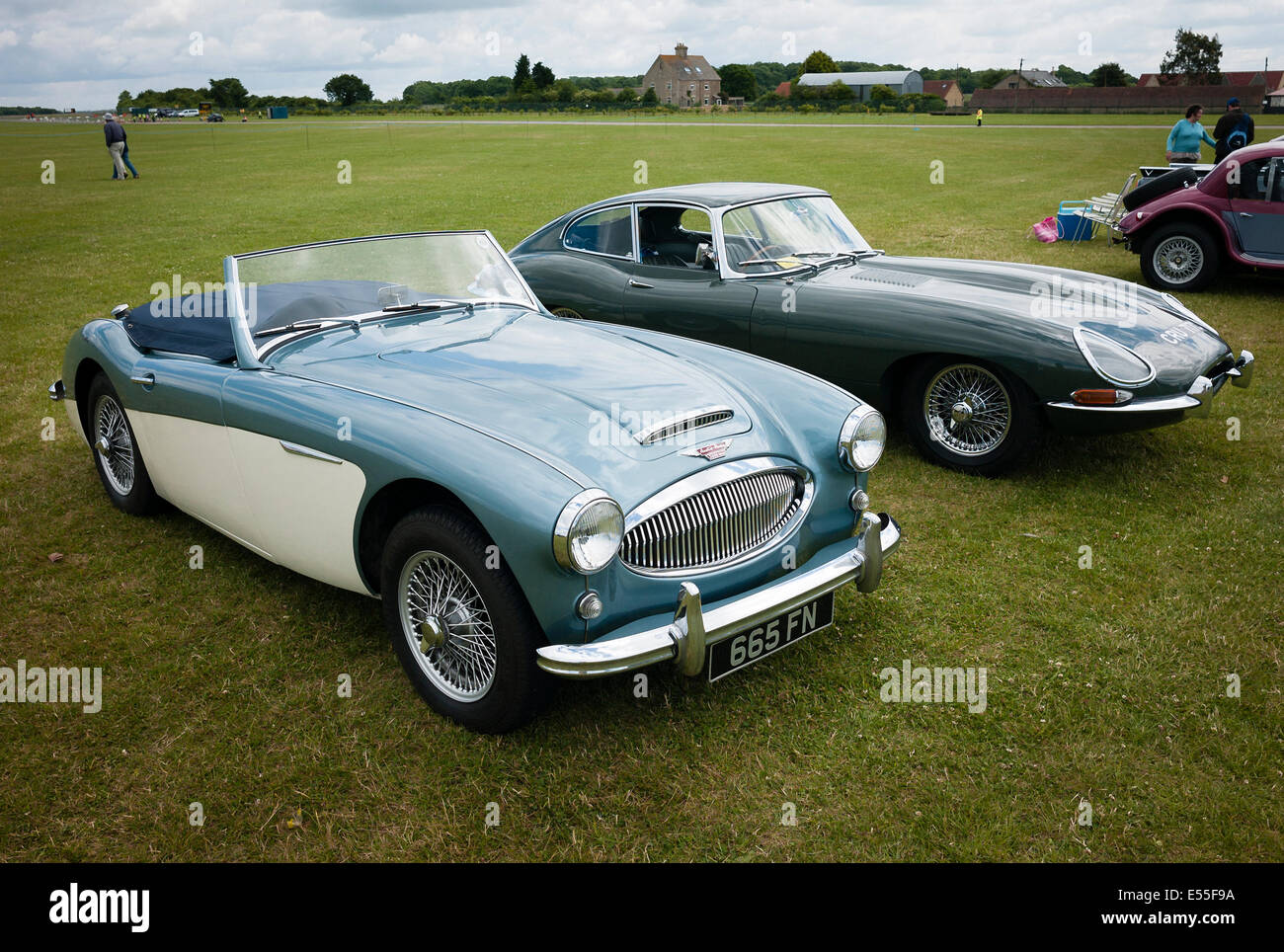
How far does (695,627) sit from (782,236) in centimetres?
408

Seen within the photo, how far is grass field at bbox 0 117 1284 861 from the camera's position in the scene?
2797mm

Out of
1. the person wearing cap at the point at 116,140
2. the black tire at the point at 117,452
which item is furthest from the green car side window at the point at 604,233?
the person wearing cap at the point at 116,140

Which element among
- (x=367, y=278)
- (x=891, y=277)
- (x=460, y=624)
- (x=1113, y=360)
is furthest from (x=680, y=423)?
(x=891, y=277)

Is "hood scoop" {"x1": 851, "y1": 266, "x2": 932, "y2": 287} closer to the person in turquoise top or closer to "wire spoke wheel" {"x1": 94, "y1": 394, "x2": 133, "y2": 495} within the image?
"wire spoke wheel" {"x1": 94, "y1": 394, "x2": 133, "y2": 495}

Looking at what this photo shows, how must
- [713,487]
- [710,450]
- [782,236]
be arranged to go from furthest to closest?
[782,236]
[710,450]
[713,487]

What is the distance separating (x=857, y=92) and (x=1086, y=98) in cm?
4069

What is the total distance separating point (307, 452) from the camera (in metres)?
3.36

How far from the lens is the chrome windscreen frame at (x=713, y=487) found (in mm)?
2902

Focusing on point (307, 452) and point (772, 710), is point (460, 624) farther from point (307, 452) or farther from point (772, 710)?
point (772, 710)

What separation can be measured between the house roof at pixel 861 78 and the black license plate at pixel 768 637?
111202mm

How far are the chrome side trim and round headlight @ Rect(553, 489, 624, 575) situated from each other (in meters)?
1.04

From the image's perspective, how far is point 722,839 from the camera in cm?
277
